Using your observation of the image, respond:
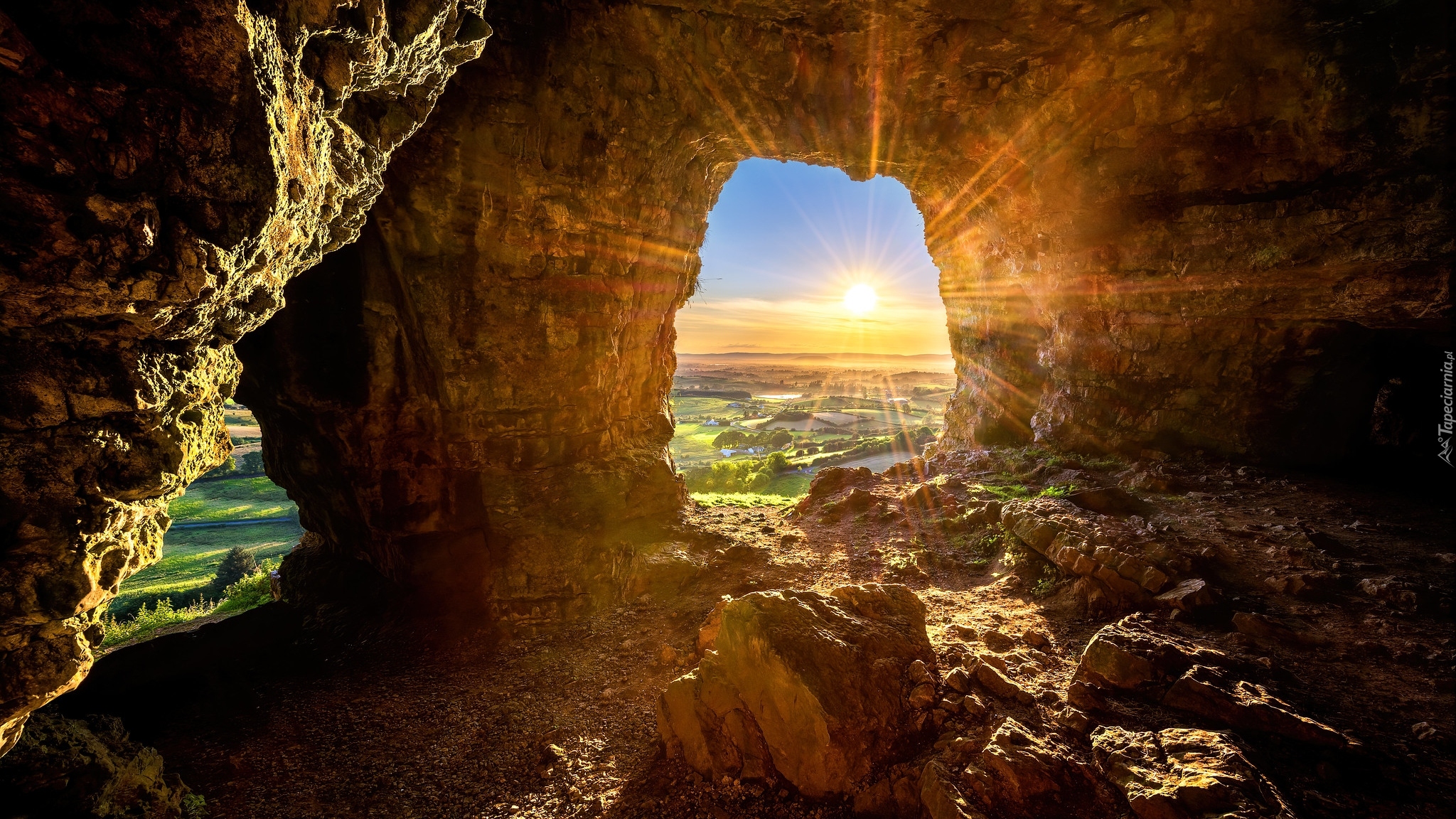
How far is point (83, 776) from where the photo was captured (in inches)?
243

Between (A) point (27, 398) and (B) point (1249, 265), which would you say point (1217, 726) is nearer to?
(A) point (27, 398)

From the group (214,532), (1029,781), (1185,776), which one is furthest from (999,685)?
Result: (214,532)

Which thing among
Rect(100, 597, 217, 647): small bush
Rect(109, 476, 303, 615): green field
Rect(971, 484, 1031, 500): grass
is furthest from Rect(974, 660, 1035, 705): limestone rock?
Rect(109, 476, 303, 615): green field

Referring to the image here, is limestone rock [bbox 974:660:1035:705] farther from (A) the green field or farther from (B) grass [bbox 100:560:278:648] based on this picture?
(A) the green field

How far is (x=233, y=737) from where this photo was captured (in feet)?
27.8

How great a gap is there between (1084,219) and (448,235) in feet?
59.3

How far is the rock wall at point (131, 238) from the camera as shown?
3230 mm

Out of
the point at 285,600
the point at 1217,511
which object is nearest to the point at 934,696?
the point at 1217,511

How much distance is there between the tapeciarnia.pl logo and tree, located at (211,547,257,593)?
54.9 meters

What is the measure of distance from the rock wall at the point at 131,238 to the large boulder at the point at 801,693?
6.37 m

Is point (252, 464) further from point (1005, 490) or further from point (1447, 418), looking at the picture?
point (1447, 418)

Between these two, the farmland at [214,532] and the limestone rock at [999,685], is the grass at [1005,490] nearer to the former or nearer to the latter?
the limestone rock at [999,685]

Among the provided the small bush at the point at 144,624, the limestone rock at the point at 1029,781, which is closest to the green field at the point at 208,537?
the small bush at the point at 144,624

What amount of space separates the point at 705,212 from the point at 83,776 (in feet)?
54.3
